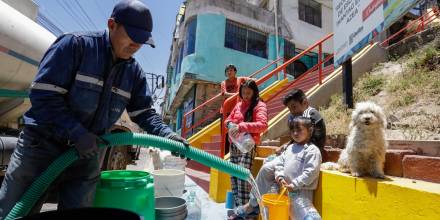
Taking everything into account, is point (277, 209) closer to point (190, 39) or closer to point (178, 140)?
point (178, 140)

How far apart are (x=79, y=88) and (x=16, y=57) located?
12.6ft

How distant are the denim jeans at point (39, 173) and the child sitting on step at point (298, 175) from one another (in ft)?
5.65

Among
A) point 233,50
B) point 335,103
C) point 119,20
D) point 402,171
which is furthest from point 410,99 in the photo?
point 233,50

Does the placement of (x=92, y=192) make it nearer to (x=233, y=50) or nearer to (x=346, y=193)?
(x=346, y=193)

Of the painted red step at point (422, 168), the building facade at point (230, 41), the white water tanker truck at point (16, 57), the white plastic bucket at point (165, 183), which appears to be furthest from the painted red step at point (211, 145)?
the building facade at point (230, 41)

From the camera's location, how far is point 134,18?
65.7 inches

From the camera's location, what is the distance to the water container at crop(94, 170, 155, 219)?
155 cm

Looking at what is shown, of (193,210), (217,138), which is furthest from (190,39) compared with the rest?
(193,210)

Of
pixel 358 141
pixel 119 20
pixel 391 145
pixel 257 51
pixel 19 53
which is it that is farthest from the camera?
pixel 257 51

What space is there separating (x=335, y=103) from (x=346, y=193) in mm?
4081

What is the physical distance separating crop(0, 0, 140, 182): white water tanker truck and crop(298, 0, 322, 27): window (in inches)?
628

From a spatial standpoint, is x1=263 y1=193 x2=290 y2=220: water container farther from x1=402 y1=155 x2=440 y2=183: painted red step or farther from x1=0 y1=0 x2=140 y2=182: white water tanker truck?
x1=0 y1=0 x2=140 y2=182: white water tanker truck

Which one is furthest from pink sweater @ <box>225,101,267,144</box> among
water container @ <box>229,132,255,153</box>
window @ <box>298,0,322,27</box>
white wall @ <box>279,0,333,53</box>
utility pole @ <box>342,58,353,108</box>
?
window @ <box>298,0,322,27</box>

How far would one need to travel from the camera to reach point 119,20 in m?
1.69
